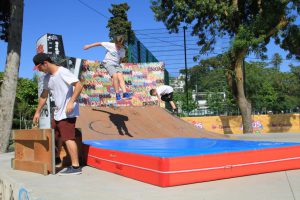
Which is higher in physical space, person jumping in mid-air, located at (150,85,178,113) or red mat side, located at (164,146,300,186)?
person jumping in mid-air, located at (150,85,178,113)

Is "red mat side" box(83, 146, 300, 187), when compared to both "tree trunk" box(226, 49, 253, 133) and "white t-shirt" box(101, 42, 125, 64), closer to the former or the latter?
"white t-shirt" box(101, 42, 125, 64)

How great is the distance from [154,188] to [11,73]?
22.0 feet

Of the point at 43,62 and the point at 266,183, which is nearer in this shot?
the point at 266,183

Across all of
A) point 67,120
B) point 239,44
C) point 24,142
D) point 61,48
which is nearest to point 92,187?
point 67,120

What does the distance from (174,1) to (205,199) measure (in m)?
14.8

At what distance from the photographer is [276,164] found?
4500 millimetres

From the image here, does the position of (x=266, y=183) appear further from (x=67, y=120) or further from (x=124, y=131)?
(x=124, y=131)

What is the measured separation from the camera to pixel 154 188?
12.1 ft

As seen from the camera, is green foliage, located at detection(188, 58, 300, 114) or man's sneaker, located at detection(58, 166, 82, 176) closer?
man's sneaker, located at detection(58, 166, 82, 176)

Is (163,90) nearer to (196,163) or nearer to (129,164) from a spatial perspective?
(129,164)

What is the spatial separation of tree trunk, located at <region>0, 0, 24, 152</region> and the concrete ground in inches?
193

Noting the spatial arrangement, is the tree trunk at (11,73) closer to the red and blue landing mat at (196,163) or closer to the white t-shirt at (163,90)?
the white t-shirt at (163,90)

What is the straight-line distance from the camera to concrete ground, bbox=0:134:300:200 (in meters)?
3.35

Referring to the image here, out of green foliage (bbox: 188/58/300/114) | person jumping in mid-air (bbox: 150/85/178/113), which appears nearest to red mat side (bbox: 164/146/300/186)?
person jumping in mid-air (bbox: 150/85/178/113)
